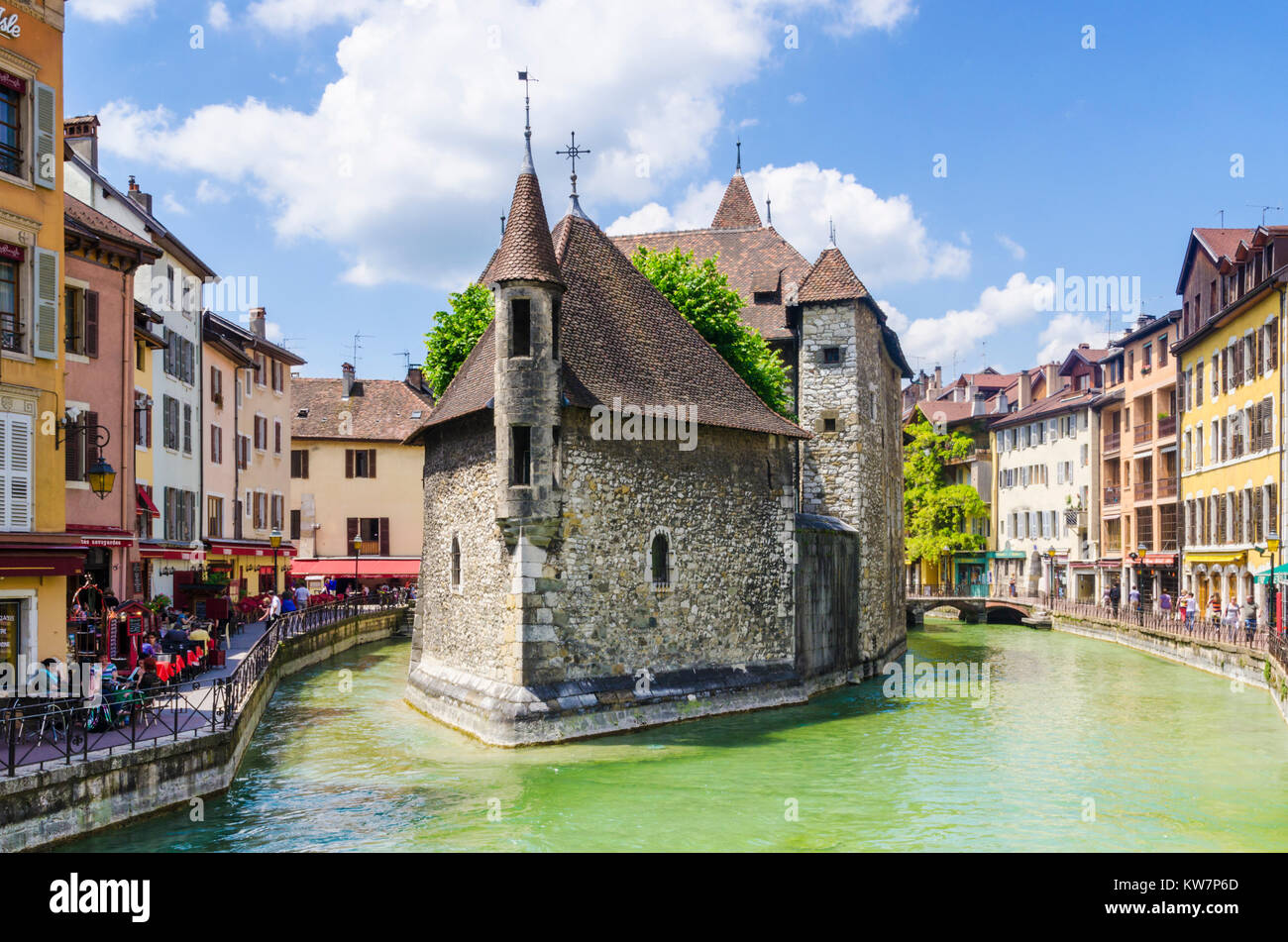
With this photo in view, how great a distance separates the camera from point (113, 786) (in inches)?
551

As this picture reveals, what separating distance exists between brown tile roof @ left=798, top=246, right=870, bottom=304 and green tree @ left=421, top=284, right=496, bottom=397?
860 cm

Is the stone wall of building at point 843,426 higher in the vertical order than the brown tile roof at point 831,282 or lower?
lower

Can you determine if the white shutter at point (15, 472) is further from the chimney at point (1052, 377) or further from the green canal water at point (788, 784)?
the chimney at point (1052, 377)

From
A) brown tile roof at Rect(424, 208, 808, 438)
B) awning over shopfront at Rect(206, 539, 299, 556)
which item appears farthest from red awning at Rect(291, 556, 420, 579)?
brown tile roof at Rect(424, 208, 808, 438)

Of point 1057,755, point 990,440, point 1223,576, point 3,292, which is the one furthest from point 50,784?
point 990,440

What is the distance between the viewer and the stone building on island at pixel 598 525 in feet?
68.3

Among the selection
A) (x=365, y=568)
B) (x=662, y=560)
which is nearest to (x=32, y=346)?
(x=662, y=560)

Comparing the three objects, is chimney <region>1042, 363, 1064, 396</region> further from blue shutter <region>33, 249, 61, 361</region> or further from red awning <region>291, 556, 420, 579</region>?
blue shutter <region>33, 249, 61, 361</region>

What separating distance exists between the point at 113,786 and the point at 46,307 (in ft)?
23.6

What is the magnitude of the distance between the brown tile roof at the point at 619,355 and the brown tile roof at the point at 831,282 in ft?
19.2

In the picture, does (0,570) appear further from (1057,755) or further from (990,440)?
(990,440)

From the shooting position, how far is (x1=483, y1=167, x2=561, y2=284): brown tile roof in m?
21.0

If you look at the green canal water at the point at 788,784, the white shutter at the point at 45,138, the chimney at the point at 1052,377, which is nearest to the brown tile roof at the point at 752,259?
the green canal water at the point at 788,784

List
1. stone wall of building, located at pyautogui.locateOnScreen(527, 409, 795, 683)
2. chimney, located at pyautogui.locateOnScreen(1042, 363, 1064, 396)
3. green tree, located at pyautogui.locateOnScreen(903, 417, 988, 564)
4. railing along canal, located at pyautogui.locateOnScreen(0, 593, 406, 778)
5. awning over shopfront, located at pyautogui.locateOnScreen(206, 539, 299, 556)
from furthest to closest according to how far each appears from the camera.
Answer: chimney, located at pyautogui.locateOnScreen(1042, 363, 1064, 396) < green tree, located at pyautogui.locateOnScreen(903, 417, 988, 564) < awning over shopfront, located at pyautogui.locateOnScreen(206, 539, 299, 556) < stone wall of building, located at pyautogui.locateOnScreen(527, 409, 795, 683) < railing along canal, located at pyautogui.locateOnScreen(0, 593, 406, 778)
